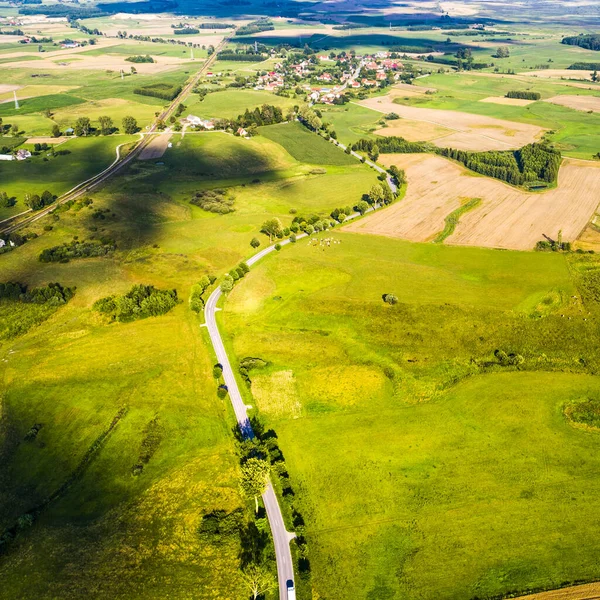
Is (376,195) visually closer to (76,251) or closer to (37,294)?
(76,251)

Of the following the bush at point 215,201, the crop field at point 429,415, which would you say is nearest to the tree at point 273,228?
the crop field at point 429,415

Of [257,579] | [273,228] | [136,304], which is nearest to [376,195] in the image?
[273,228]

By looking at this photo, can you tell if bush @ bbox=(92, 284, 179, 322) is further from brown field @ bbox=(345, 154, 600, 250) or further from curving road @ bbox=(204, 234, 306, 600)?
brown field @ bbox=(345, 154, 600, 250)

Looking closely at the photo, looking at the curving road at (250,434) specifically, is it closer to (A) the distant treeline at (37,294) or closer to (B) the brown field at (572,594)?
(B) the brown field at (572,594)

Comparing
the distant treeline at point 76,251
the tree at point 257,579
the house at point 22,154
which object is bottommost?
the tree at point 257,579

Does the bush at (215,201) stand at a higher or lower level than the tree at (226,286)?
higher

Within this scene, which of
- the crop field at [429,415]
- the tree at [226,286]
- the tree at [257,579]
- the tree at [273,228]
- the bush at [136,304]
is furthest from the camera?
the tree at [273,228]

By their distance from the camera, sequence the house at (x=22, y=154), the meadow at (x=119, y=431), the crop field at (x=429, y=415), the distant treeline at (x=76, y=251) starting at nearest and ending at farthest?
the meadow at (x=119, y=431) → the crop field at (x=429, y=415) → the distant treeline at (x=76, y=251) → the house at (x=22, y=154)

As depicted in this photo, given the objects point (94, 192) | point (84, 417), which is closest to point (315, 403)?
point (84, 417)
